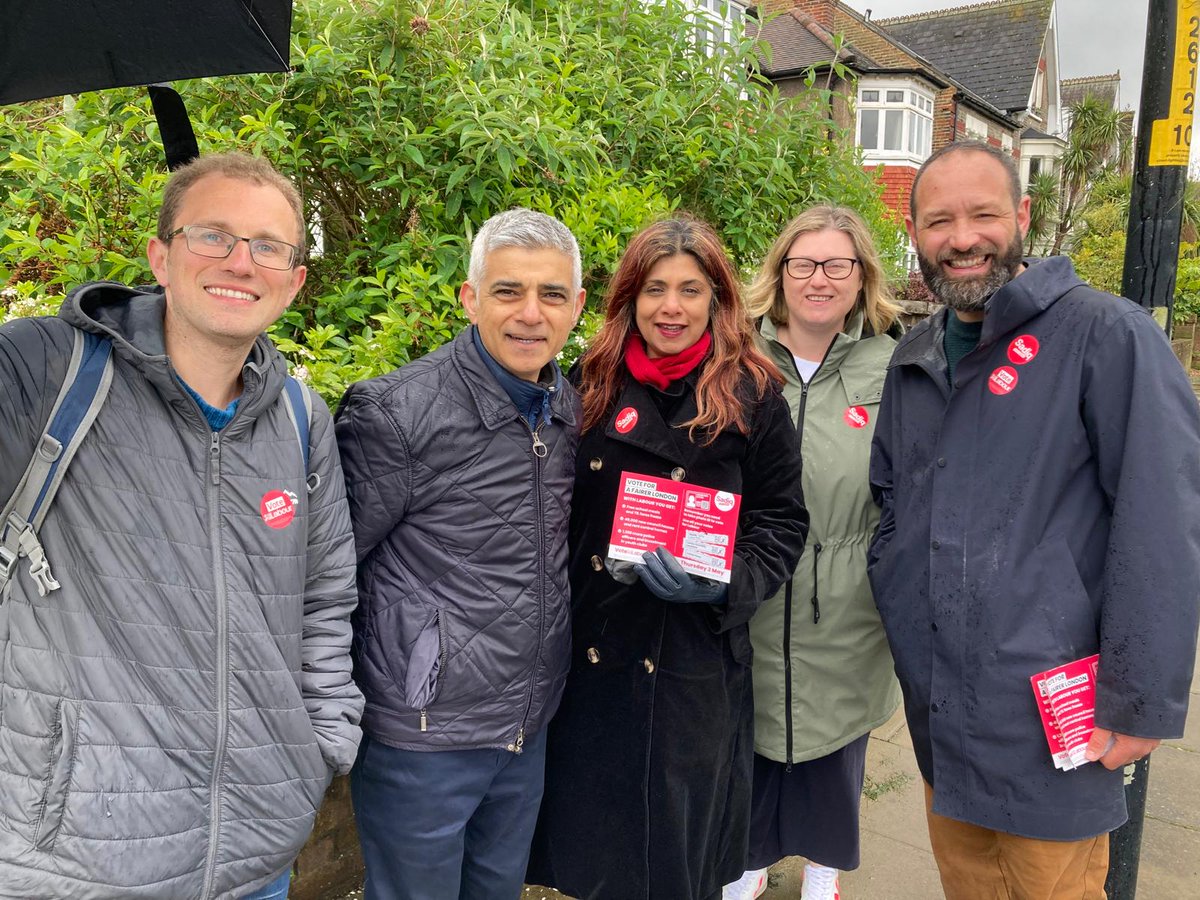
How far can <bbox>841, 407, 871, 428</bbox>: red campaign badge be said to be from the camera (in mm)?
2832

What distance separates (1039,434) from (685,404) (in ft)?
3.11

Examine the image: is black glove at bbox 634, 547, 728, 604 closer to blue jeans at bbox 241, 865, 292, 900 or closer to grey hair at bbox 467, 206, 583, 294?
grey hair at bbox 467, 206, 583, 294

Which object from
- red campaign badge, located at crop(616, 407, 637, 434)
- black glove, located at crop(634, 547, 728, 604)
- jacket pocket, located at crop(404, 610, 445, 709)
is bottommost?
jacket pocket, located at crop(404, 610, 445, 709)

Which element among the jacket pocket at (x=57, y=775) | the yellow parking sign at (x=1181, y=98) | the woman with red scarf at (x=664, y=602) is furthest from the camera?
the yellow parking sign at (x=1181, y=98)

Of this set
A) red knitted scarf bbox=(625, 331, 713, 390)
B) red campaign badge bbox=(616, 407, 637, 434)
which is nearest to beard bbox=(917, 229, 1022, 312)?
red knitted scarf bbox=(625, 331, 713, 390)

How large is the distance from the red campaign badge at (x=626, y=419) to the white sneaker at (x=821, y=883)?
1.80 m

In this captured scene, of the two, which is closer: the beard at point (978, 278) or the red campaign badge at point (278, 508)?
the red campaign badge at point (278, 508)

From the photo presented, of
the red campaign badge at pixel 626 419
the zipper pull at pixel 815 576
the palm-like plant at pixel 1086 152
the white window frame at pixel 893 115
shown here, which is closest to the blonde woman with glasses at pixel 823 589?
the zipper pull at pixel 815 576

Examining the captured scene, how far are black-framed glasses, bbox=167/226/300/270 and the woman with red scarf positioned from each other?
1037mm

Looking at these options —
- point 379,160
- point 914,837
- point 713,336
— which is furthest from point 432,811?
point 379,160

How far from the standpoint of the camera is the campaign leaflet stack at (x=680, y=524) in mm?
2299

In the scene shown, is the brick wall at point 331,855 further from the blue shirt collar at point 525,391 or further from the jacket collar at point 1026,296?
the jacket collar at point 1026,296

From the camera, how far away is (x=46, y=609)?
5.26 feet

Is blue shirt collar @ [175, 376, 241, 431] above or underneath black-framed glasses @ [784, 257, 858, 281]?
underneath
